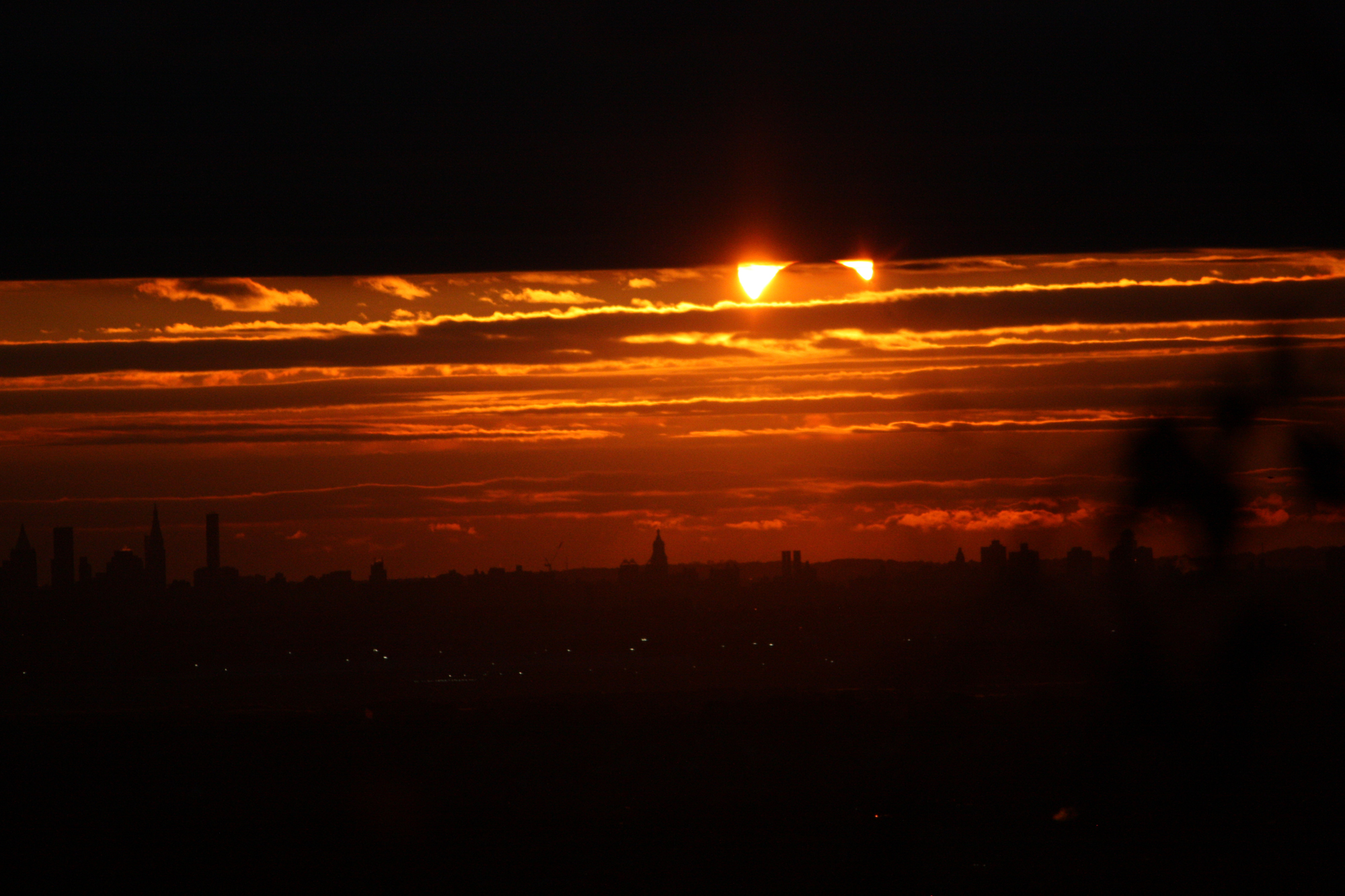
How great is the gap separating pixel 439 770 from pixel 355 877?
4531 centimetres

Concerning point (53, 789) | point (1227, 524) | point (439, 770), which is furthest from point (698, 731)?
point (1227, 524)

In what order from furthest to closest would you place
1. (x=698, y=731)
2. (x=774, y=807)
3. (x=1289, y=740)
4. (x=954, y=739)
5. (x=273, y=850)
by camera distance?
(x=698, y=731) → (x=954, y=739) → (x=1289, y=740) → (x=774, y=807) → (x=273, y=850)

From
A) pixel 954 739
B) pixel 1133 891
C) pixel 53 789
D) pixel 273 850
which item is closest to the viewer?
pixel 1133 891

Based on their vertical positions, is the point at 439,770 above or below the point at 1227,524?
below

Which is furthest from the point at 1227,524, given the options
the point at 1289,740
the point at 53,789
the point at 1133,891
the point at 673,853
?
the point at 53,789

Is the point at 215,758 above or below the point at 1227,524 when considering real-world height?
below

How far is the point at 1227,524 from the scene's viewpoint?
75.4 feet

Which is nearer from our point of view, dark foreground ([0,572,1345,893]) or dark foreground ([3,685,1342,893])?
dark foreground ([0,572,1345,893])

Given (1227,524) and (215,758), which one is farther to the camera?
(215,758)

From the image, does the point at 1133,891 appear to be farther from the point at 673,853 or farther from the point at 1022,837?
the point at 673,853

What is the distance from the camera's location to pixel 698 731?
116 metres

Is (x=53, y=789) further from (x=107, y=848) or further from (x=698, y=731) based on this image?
(x=698, y=731)

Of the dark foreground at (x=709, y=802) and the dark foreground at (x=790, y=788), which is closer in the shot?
the dark foreground at (x=790, y=788)

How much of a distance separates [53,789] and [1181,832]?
65.8m
